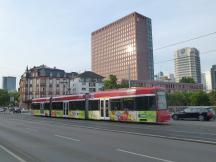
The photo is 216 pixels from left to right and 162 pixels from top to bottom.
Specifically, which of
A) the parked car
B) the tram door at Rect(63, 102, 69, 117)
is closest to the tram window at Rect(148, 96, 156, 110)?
the parked car

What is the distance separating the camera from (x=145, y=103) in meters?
30.1


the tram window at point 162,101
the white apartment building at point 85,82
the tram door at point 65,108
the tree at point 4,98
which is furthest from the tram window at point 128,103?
the tree at point 4,98

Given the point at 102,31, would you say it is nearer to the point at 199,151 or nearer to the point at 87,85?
the point at 87,85

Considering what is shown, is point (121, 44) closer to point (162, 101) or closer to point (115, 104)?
point (115, 104)

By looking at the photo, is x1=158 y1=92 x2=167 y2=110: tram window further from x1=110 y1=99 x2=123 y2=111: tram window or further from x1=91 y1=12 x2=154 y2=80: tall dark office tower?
x1=91 y1=12 x2=154 y2=80: tall dark office tower

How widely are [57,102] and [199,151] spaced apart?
36.8 m

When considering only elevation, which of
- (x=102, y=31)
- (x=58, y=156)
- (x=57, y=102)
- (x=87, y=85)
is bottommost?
(x=58, y=156)

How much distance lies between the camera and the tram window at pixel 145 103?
96.7 ft

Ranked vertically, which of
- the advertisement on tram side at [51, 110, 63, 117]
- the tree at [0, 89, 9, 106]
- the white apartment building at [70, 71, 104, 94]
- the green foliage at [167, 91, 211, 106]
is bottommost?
the advertisement on tram side at [51, 110, 63, 117]

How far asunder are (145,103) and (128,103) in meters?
2.51

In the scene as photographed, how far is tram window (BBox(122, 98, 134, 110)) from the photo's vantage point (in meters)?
31.7

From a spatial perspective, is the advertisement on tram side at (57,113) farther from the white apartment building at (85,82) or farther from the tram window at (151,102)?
the white apartment building at (85,82)

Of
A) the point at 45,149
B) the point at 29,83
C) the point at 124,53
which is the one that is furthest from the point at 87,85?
the point at 45,149

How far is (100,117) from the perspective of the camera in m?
36.6
